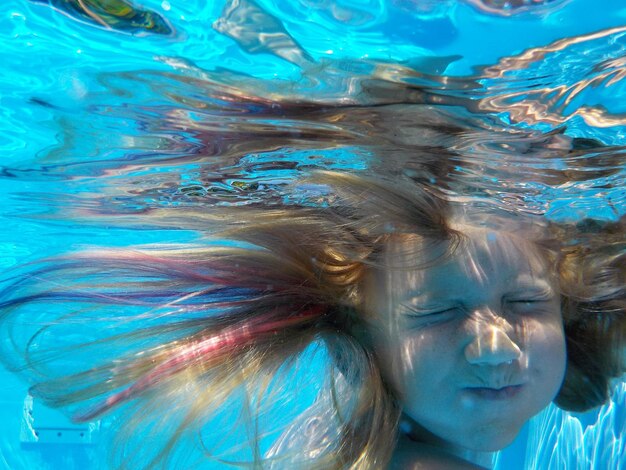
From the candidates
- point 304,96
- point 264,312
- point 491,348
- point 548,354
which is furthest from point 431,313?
point 304,96

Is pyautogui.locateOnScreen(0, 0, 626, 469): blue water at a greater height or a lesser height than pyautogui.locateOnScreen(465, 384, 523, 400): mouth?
greater

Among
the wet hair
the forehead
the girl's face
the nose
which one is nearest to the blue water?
the wet hair

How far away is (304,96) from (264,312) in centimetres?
211

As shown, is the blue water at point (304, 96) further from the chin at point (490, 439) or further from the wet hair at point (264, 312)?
the chin at point (490, 439)

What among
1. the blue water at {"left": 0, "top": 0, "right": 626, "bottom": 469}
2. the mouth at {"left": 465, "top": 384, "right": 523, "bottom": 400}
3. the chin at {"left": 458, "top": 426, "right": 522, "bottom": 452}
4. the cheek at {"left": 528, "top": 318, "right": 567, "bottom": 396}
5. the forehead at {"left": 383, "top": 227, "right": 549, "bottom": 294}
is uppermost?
the blue water at {"left": 0, "top": 0, "right": 626, "bottom": 469}

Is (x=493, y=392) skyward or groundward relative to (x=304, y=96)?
groundward

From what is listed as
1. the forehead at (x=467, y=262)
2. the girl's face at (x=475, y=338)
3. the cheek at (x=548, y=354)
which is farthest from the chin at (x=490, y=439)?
the forehead at (x=467, y=262)

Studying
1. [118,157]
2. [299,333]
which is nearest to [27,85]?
[118,157]

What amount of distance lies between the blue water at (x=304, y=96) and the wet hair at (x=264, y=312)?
0.49 metres

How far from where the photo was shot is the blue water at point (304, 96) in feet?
9.57

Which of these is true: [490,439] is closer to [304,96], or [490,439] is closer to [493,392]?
[493,392]

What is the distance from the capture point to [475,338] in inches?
153

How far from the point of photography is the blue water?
9.57ft

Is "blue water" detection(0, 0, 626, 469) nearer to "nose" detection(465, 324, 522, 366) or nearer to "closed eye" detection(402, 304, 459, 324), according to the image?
"closed eye" detection(402, 304, 459, 324)
